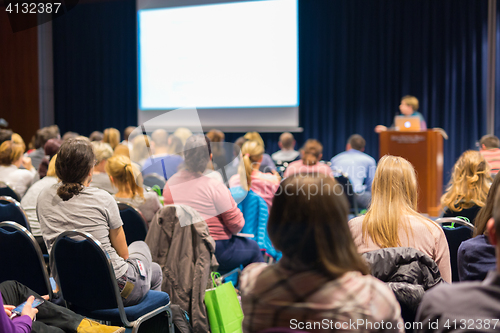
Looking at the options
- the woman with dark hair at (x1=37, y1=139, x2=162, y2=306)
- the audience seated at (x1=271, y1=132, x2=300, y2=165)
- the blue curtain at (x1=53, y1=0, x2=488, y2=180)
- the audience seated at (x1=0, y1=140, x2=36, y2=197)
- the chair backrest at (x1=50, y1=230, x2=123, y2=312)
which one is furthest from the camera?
the blue curtain at (x1=53, y1=0, x2=488, y2=180)

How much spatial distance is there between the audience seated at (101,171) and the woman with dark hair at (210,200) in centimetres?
86

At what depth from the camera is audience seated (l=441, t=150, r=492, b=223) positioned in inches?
113

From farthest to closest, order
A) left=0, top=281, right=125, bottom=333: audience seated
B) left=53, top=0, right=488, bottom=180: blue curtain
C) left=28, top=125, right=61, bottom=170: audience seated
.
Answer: left=53, top=0, right=488, bottom=180: blue curtain < left=28, top=125, right=61, bottom=170: audience seated < left=0, top=281, right=125, bottom=333: audience seated

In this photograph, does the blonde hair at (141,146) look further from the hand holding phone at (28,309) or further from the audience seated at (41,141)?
the audience seated at (41,141)

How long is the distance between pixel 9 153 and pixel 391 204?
383 centimetres

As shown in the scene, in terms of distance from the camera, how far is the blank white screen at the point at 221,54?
782 cm

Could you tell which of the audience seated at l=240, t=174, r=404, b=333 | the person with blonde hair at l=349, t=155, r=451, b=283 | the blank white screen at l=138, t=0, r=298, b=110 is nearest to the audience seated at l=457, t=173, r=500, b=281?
the person with blonde hair at l=349, t=155, r=451, b=283

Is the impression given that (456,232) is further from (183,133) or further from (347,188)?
(347,188)

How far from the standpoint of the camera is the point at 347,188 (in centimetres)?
490

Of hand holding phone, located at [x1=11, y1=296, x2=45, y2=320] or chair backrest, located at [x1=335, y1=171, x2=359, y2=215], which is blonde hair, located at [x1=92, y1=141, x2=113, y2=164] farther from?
chair backrest, located at [x1=335, y1=171, x2=359, y2=215]

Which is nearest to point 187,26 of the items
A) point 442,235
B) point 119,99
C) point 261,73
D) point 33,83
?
point 261,73

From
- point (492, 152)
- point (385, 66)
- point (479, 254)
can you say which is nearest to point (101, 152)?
point (479, 254)

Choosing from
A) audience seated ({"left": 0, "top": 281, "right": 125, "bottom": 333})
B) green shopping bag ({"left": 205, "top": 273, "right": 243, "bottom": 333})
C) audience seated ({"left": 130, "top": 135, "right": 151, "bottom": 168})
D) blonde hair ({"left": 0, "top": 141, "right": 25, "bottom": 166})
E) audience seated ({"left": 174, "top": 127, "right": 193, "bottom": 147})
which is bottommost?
green shopping bag ({"left": 205, "top": 273, "right": 243, "bottom": 333})

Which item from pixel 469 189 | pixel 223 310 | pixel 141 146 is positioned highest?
pixel 141 146
